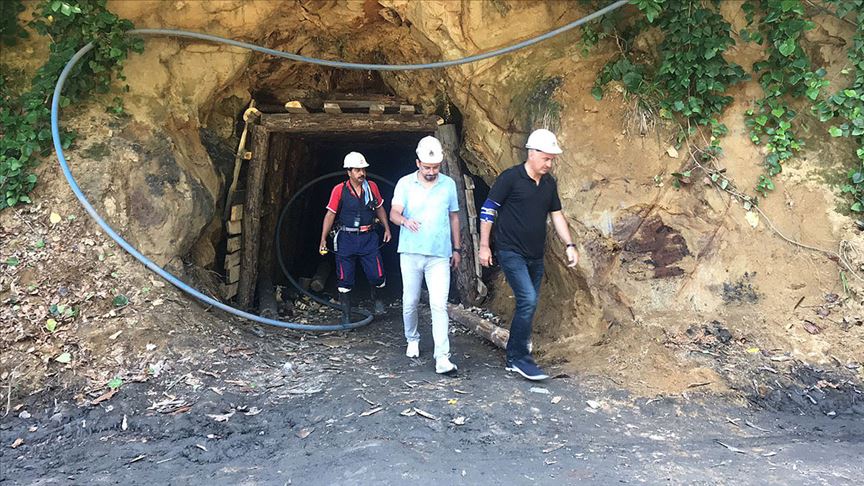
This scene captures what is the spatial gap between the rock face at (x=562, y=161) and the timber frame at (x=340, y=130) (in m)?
0.53

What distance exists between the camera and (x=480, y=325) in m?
6.04

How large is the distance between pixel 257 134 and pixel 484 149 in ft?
9.17

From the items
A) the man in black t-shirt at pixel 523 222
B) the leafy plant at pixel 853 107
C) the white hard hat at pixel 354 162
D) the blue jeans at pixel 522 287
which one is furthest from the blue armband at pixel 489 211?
the leafy plant at pixel 853 107

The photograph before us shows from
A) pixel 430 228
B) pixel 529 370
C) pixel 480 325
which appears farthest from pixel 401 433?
pixel 480 325

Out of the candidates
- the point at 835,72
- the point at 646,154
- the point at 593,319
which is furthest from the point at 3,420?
the point at 835,72

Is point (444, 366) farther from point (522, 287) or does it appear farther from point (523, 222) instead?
point (523, 222)

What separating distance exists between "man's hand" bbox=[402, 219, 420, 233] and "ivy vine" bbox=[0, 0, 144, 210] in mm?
3104

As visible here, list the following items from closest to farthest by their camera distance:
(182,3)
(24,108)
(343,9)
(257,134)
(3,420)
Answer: (3,420) < (24,108) < (182,3) < (343,9) < (257,134)

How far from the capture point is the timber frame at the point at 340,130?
23.6 feet

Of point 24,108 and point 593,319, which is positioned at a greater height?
point 24,108

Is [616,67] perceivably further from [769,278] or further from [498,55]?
[769,278]

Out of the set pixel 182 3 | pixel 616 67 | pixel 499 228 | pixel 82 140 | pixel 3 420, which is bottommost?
pixel 3 420

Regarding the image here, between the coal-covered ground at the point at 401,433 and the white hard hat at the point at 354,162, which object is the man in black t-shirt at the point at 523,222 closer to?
the coal-covered ground at the point at 401,433

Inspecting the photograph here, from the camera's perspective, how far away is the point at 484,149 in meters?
6.68
